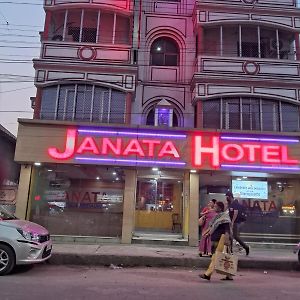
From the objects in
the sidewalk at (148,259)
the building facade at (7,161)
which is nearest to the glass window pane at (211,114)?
the sidewalk at (148,259)

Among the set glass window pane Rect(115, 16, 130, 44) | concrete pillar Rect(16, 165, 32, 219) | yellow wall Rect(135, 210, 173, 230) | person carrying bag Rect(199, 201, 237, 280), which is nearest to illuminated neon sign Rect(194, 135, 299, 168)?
yellow wall Rect(135, 210, 173, 230)

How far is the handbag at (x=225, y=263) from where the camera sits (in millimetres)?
8352

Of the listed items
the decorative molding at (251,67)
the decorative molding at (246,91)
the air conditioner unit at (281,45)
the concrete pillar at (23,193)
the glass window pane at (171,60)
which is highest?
the air conditioner unit at (281,45)

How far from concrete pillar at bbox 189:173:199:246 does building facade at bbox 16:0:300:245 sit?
→ 0.04 meters

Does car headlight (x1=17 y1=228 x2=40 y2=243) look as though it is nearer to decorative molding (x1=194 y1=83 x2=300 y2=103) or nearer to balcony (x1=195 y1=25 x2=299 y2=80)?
decorative molding (x1=194 y1=83 x2=300 y2=103)

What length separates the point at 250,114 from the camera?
53.2 feet

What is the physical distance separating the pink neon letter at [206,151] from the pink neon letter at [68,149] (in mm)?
4694

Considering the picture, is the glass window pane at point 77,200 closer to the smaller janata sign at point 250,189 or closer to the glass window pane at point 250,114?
the smaller janata sign at point 250,189

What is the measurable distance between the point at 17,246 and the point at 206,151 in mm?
8286

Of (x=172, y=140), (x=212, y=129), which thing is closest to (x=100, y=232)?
(x=172, y=140)

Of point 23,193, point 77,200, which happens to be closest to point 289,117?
point 77,200

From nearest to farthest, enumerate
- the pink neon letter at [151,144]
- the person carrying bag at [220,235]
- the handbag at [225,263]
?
the handbag at [225,263] < the person carrying bag at [220,235] < the pink neon letter at [151,144]

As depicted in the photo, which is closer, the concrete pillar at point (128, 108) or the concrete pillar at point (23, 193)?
the concrete pillar at point (23, 193)

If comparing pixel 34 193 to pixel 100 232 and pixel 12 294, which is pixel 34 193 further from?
pixel 12 294
